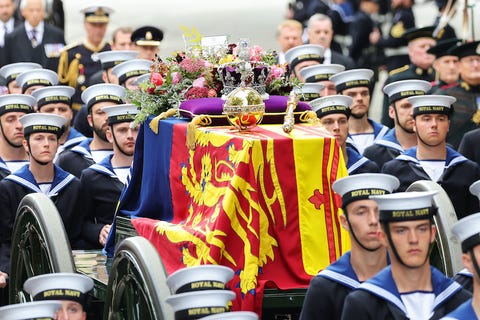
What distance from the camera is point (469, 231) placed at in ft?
27.6

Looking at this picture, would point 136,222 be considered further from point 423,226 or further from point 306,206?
point 423,226

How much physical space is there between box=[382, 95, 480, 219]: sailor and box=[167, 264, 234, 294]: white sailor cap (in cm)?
355

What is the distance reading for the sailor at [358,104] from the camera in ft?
47.8

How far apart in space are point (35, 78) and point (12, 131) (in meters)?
2.00

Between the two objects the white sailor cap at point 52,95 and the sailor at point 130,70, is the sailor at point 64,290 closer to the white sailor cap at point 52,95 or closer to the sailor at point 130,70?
the white sailor cap at point 52,95

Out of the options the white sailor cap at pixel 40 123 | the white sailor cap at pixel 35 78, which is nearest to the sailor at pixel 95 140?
the white sailor cap at pixel 40 123

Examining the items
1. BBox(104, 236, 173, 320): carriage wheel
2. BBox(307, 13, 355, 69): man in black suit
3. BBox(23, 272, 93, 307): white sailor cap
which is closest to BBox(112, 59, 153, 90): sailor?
BBox(307, 13, 355, 69): man in black suit

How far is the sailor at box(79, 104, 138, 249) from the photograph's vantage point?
41.6 ft

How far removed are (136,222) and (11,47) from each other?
8.95 metres

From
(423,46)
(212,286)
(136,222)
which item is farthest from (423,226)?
(423,46)

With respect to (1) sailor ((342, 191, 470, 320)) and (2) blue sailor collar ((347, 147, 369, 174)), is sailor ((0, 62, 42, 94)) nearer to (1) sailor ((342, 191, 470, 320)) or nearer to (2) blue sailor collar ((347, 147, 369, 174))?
(2) blue sailor collar ((347, 147, 369, 174))

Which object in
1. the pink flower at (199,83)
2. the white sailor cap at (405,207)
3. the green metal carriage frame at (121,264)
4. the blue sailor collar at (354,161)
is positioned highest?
the pink flower at (199,83)

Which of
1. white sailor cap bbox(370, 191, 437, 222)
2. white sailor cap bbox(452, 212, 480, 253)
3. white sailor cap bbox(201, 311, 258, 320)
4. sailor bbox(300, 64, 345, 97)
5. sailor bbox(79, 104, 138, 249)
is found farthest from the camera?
sailor bbox(300, 64, 345, 97)

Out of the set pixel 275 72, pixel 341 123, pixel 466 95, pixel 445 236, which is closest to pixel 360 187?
pixel 445 236
